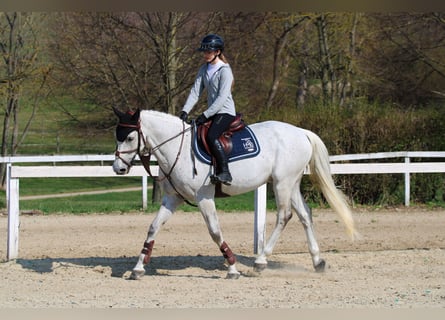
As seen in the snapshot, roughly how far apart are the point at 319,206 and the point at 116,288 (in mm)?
9502

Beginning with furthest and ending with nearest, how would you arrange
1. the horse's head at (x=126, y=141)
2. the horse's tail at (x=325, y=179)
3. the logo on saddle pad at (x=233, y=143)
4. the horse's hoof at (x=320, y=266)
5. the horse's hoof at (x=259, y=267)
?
the horse's tail at (x=325, y=179)
the horse's hoof at (x=320, y=266)
the horse's hoof at (x=259, y=267)
the logo on saddle pad at (x=233, y=143)
the horse's head at (x=126, y=141)

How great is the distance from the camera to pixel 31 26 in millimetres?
24062

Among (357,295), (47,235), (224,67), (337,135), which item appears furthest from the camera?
(337,135)

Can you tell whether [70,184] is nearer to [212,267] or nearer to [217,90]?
[212,267]

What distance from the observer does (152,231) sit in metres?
8.51

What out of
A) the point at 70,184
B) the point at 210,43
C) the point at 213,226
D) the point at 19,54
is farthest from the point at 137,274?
the point at 70,184

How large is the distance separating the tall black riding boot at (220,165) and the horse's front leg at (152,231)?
25.0 inches

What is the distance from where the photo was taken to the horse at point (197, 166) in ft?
27.4

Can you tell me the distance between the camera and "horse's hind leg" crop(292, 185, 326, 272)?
29.3ft

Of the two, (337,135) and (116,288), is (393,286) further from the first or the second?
(337,135)

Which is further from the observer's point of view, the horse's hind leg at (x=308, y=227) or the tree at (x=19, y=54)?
the tree at (x=19, y=54)

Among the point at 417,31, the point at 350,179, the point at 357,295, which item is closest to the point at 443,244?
the point at 357,295

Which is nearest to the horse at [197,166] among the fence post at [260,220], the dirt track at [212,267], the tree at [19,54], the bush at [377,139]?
the dirt track at [212,267]

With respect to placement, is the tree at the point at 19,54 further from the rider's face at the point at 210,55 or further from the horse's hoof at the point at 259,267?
the horse's hoof at the point at 259,267
